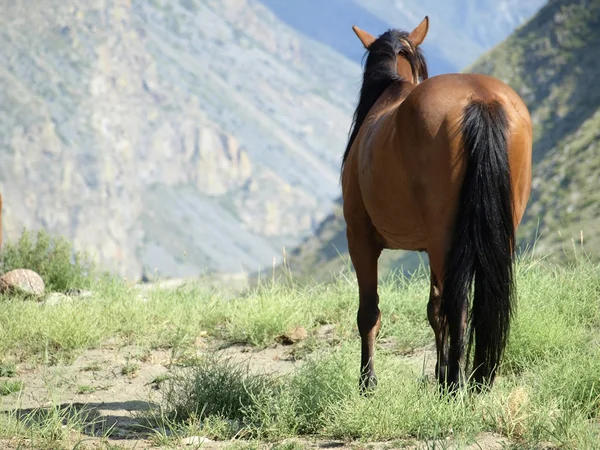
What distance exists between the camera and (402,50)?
5676 millimetres

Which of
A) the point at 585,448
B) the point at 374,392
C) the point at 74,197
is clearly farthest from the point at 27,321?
the point at 74,197

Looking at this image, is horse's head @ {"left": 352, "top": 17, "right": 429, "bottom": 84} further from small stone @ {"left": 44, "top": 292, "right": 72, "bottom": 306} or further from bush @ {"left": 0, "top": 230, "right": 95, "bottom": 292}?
bush @ {"left": 0, "top": 230, "right": 95, "bottom": 292}

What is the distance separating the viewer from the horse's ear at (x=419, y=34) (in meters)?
5.81

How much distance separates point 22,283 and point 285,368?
343cm

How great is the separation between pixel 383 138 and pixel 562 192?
4381cm

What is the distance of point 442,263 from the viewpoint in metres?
4.21

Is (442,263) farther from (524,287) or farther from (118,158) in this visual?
(118,158)

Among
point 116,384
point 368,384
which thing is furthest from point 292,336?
point 368,384

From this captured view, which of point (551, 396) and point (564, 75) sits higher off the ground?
point (564, 75)

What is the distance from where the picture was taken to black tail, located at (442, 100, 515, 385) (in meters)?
4.10

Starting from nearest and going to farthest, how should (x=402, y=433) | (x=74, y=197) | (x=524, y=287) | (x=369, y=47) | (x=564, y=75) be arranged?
(x=402, y=433) → (x=369, y=47) → (x=524, y=287) → (x=564, y=75) → (x=74, y=197)

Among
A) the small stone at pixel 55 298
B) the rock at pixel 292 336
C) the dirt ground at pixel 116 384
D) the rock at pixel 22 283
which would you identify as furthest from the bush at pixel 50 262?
the rock at pixel 292 336

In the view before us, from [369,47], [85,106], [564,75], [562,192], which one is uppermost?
[564,75]


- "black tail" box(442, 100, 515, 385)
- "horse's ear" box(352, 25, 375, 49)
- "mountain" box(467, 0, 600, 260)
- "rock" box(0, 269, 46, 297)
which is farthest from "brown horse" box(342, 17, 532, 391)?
"mountain" box(467, 0, 600, 260)
